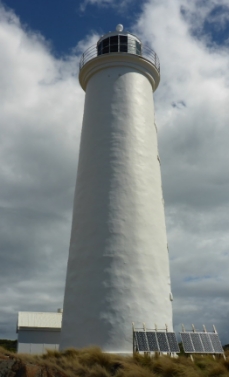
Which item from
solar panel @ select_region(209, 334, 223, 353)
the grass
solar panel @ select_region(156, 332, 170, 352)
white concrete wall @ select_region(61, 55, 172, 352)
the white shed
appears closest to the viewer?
the grass

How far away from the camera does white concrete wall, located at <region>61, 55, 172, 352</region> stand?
43.9 ft

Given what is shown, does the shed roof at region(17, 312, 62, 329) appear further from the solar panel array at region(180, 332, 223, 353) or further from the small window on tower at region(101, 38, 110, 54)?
the small window on tower at region(101, 38, 110, 54)

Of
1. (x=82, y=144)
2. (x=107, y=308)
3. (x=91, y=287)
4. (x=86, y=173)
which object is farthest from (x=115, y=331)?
(x=82, y=144)

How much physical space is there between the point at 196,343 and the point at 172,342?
739mm

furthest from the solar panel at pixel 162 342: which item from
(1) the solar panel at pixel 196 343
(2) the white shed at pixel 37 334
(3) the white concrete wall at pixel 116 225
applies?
(2) the white shed at pixel 37 334

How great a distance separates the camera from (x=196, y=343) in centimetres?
1293

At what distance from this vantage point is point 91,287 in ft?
45.1

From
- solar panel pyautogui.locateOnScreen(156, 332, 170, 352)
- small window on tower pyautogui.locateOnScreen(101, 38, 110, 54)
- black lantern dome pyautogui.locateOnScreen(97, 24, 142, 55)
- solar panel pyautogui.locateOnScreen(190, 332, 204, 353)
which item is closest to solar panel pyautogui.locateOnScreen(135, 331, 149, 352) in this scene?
solar panel pyautogui.locateOnScreen(156, 332, 170, 352)

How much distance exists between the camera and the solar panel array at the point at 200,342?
1268cm

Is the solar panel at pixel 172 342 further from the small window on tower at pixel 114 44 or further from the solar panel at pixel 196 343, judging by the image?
the small window on tower at pixel 114 44

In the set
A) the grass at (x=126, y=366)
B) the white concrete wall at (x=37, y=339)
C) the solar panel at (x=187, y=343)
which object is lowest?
the grass at (x=126, y=366)

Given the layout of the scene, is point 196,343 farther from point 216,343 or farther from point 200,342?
point 216,343

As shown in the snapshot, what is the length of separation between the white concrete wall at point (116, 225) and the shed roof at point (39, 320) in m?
7.31

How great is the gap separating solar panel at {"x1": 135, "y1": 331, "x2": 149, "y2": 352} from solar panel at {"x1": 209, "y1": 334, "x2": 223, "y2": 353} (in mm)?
2253
